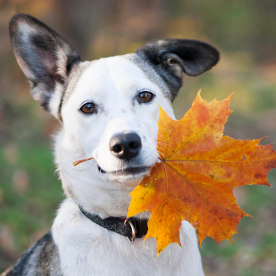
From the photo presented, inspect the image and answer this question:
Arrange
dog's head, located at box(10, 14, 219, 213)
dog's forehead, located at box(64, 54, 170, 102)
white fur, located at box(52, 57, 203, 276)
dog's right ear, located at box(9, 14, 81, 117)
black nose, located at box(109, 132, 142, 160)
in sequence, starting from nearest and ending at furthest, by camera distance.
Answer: black nose, located at box(109, 132, 142, 160) → dog's head, located at box(10, 14, 219, 213) → white fur, located at box(52, 57, 203, 276) → dog's forehead, located at box(64, 54, 170, 102) → dog's right ear, located at box(9, 14, 81, 117)

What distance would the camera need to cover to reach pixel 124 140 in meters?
2.34

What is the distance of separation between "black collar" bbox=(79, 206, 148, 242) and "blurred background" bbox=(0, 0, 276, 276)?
2.23m

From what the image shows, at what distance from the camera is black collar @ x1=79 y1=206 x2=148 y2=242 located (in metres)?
2.69

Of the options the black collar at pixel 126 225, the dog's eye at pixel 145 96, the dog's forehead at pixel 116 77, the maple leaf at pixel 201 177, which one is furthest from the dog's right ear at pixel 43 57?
the maple leaf at pixel 201 177

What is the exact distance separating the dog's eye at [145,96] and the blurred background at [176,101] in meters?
2.73

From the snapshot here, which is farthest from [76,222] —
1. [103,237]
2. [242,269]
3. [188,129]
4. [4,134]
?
[4,134]

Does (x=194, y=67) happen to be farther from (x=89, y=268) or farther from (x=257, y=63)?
(x=257, y=63)

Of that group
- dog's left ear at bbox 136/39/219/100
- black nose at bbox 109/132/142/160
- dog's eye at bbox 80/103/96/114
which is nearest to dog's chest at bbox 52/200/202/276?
black nose at bbox 109/132/142/160

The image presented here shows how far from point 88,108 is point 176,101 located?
10.3 meters

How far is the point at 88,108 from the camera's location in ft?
9.20

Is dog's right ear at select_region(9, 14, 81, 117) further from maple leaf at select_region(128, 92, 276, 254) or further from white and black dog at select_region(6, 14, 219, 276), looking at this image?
maple leaf at select_region(128, 92, 276, 254)

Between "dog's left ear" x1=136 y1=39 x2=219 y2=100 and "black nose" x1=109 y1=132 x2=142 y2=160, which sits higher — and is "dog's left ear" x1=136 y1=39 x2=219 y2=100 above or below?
above

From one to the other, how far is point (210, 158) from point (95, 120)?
0.85m

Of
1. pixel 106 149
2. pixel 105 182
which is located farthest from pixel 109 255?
pixel 106 149
